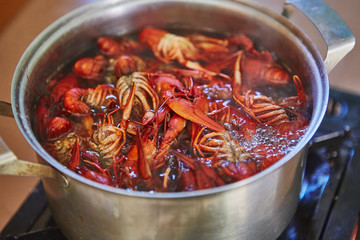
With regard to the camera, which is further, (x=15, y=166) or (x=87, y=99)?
(x=87, y=99)

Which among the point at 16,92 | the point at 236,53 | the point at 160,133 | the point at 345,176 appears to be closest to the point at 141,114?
the point at 160,133

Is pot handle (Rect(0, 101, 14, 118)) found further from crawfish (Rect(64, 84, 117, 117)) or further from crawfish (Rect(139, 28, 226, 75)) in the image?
crawfish (Rect(139, 28, 226, 75))

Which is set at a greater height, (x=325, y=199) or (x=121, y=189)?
(x=121, y=189)

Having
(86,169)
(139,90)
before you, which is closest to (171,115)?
(139,90)

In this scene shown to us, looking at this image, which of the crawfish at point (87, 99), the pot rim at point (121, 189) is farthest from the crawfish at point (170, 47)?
the crawfish at point (87, 99)

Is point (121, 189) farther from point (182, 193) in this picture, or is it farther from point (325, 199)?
point (325, 199)

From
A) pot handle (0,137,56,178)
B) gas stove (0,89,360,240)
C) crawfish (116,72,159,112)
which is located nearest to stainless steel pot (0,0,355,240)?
pot handle (0,137,56,178)
